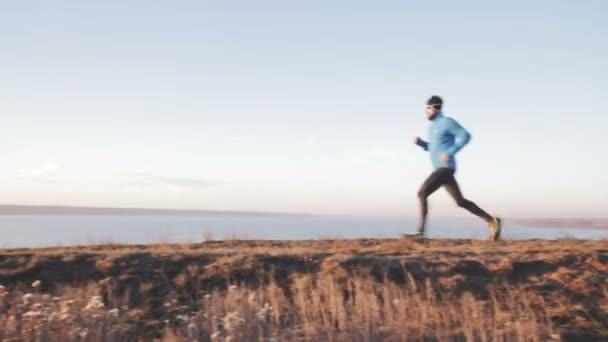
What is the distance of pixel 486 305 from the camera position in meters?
7.18

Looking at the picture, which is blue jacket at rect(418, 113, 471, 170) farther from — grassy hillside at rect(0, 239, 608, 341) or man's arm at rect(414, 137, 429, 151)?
grassy hillside at rect(0, 239, 608, 341)

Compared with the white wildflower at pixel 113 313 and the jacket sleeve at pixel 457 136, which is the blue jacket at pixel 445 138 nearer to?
the jacket sleeve at pixel 457 136

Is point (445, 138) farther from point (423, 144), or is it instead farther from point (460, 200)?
point (460, 200)

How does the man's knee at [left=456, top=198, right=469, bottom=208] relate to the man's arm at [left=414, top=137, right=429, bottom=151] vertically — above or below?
below

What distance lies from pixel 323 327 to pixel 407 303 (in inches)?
51.4

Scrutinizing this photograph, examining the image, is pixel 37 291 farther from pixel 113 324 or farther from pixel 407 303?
pixel 407 303

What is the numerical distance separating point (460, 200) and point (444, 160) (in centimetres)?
80

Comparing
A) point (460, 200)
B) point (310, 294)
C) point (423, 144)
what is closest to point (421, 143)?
point (423, 144)

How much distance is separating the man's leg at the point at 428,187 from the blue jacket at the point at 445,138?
0.14 metres

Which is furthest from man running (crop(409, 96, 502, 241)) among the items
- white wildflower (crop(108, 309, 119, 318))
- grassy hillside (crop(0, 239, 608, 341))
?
white wildflower (crop(108, 309, 119, 318))

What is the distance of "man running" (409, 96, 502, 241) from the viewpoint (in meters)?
10.5

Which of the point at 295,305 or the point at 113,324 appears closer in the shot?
the point at 113,324

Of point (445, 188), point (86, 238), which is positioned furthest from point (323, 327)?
point (86, 238)

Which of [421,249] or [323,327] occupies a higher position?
[421,249]
